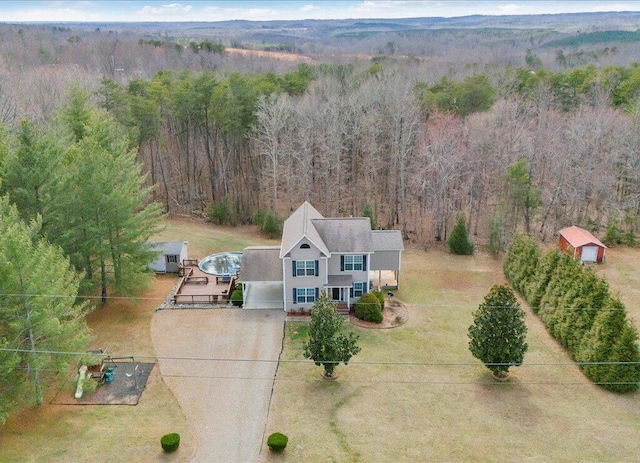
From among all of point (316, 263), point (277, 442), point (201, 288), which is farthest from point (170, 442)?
point (201, 288)

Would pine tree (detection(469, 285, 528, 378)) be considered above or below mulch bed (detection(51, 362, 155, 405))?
above

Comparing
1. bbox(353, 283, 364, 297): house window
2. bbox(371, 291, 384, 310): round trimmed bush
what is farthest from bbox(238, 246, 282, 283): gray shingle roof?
bbox(371, 291, 384, 310): round trimmed bush

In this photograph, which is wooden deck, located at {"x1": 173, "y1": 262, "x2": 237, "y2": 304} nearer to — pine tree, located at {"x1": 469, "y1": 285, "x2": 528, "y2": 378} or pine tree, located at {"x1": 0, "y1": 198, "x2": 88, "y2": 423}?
pine tree, located at {"x1": 0, "y1": 198, "x2": 88, "y2": 423}

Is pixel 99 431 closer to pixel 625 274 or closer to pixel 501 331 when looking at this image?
pixel 501 331

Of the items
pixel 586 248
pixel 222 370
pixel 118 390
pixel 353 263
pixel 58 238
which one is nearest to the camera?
pixel 118 390

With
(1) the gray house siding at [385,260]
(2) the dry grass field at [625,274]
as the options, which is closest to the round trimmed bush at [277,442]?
(1) the gray house siding at [385,260]

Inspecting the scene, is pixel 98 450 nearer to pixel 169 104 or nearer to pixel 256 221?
pixel 256 221
